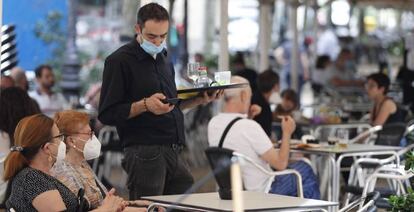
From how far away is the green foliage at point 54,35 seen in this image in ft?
48.3

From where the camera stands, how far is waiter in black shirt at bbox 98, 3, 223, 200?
20.5 feet

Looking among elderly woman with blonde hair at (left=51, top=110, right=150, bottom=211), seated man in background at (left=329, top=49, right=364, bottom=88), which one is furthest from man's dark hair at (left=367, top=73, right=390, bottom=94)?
seated man in background at (left=329, top=49, right=364, bottom=88)

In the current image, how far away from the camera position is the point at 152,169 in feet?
20.6

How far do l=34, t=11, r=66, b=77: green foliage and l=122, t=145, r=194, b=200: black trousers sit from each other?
8.16 metres

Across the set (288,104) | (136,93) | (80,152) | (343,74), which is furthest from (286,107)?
(343,74)

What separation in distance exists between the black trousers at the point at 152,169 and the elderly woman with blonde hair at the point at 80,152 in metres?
0.37

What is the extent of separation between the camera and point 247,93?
7.55 m

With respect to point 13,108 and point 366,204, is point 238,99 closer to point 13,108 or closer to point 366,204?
point 13,108

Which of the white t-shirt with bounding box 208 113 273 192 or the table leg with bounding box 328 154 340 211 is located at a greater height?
the white t-shirt with bounding box 208 113 273 192

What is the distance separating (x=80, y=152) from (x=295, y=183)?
2.33 meters

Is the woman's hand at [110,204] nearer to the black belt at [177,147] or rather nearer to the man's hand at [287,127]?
the black belt at [177,147]

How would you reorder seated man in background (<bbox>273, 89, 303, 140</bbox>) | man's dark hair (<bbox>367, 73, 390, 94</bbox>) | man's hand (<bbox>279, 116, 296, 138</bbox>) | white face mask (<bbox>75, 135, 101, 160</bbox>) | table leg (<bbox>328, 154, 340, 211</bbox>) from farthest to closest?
man's dark hair (<bbox>367, 73, 390, 94</bbox>)
seated man in background (<bbox>273, 89, 303, 140</bbox>)
table leg (<bbox>328, 154, 340, 211</bbox>)
man's hand (<bbox>279, 116, 296, 138</bbox>)
white face mask (<bbox>75, 135, 101, 160</bbox>)

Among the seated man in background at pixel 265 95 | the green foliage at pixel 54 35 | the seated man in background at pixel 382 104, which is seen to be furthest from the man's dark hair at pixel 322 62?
the seated man in background at pixel 265 95

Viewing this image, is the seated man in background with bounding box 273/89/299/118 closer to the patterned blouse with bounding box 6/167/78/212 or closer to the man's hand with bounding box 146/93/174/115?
the man's hand with bounding box 146/93/174/115
